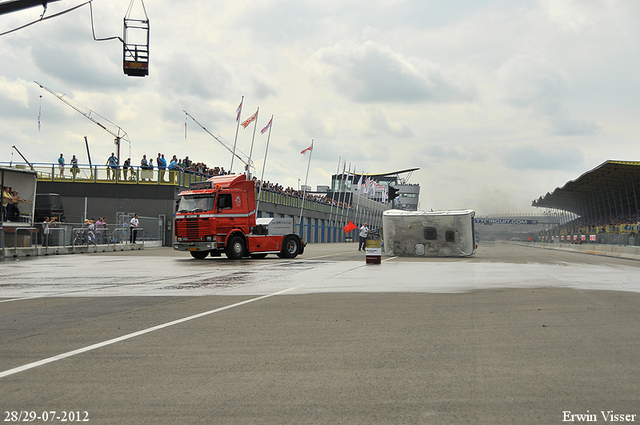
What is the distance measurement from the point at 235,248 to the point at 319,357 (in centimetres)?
2088

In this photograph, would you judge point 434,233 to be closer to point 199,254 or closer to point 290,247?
point 290,247

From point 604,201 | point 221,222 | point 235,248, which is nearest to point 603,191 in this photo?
point 604,201

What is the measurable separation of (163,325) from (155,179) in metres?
36.9

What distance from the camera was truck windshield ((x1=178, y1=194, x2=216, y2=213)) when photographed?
26.4 meters

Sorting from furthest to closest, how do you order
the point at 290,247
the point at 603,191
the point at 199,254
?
the point at 603,191 < the point at 290,247 < the point at 199,254

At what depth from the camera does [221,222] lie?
2639 cm

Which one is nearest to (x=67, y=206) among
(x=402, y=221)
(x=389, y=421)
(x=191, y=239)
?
(x=191, y=239)

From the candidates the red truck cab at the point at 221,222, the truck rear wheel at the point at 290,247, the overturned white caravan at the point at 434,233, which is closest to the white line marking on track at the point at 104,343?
the red truck cab at the point at 221,222

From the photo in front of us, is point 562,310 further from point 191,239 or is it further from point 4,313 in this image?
point 191,239

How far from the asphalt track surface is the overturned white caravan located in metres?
19.6

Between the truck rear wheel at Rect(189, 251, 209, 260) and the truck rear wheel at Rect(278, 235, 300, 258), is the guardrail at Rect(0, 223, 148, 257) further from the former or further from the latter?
the truck rear wheel at Rect(278, 235, 300, 258)

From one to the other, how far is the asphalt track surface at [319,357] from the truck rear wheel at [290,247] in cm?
1647

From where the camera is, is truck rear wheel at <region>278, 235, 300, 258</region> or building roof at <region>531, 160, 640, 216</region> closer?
truck rear wheel at <region>278, 235, 300, 258</region>

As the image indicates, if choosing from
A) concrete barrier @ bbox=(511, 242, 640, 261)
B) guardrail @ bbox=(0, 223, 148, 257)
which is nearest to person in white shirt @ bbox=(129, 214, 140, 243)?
guardrail @ bbox=(0, 223, 148, 257)
